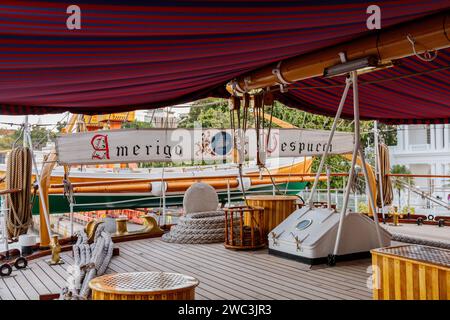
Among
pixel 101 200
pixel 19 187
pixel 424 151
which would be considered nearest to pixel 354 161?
pixel 19 187

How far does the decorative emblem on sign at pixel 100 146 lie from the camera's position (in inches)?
206

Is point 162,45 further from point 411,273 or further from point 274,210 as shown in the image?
point 274,210

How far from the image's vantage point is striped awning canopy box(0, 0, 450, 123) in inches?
87.7

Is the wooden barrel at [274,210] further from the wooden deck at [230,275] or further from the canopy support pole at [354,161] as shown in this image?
the canopy support pole at [354,161]

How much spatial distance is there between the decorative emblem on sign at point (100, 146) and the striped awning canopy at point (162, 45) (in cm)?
40

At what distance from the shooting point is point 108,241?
5.34 metres

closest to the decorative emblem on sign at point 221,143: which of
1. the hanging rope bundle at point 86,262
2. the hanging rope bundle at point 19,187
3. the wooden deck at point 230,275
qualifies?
the wooden deck at point 230,275

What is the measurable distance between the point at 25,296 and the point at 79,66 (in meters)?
2.04

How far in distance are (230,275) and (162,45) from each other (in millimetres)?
2480

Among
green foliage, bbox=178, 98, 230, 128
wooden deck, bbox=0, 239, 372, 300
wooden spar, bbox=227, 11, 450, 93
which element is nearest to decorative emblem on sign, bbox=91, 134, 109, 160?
wooden deck, bbox=0, 239, 372, 300

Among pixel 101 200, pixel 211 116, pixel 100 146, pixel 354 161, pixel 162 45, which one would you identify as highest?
pixel 211 116

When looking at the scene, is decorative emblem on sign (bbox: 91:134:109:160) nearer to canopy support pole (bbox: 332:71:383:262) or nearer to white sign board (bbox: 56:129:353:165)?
white sign board (bbox: 56:129:353:165)

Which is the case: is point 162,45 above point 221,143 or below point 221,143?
above

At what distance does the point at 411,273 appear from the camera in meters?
2.88
